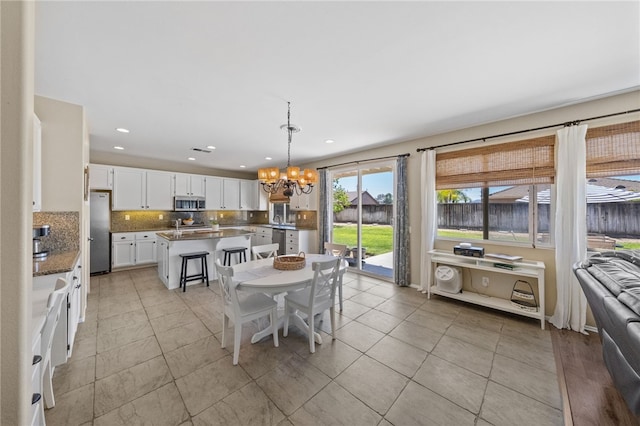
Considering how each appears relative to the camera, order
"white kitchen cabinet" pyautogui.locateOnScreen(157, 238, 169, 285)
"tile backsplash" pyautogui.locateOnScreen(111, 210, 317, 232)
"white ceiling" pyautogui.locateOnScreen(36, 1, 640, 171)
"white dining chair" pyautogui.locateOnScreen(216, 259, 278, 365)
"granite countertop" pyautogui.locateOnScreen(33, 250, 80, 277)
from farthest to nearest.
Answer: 1. "tile backsplash" pyautogui.locateOnScreen(111, 210, 317, 232)
2. "white kitchen cabinet" pyautogui.locateOnScreen(157, 238, 169, 285)
3. "white dining chair" pyautogui.locateOnScreen(216, 259, 278, 365)
4. "granite countertop" pyautogui.locateOnScreen(33, 250, 80, 277)
5. "white ceiling" pyautogui.locateOnScreen(36, 1, 640, 171)

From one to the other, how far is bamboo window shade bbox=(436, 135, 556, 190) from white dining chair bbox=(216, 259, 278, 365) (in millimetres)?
3218

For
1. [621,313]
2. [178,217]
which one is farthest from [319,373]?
[178,217]

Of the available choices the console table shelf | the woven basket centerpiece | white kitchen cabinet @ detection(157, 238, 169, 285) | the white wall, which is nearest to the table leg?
the woven basket centerpiece

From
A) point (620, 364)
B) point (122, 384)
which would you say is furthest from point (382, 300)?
point (122, 384)

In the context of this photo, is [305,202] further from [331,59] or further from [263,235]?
[331,59]

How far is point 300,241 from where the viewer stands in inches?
221

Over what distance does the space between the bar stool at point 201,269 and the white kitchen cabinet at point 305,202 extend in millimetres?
2587

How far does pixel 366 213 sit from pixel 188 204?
4.62 m

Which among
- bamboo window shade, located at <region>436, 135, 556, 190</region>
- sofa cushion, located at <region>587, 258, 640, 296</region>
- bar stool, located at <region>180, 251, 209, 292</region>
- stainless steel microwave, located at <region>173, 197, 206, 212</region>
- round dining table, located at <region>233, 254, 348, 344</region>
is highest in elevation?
bamboo window shade, located at <region>436, 135, 556, 190</region>

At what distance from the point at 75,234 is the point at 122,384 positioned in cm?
186

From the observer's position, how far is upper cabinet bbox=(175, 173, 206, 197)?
6.00m

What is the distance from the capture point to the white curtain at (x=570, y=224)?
2621 millimetres

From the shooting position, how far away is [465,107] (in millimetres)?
2799

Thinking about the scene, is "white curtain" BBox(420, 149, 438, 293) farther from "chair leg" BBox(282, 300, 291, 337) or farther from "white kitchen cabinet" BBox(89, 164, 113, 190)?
"white kitchen cabinet" BBox(89, 164, 113, 190)
